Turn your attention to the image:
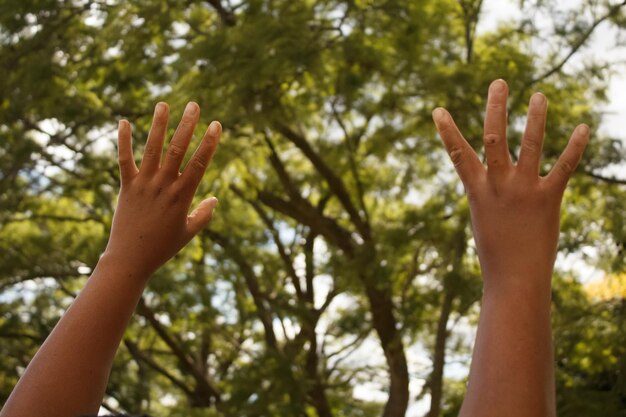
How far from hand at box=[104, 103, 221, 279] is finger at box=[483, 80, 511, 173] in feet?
1.18

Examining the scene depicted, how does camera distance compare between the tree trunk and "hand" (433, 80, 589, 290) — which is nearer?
"hand" (433, 80, 589, 290)

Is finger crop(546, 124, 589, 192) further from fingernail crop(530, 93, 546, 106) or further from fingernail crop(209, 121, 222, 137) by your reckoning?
fingernail crop(209, 121, 222, 137)

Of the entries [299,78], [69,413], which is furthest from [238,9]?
[69,413]

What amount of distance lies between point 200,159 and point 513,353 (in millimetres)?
516

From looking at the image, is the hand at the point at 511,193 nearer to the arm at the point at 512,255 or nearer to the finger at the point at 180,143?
the arm at the point at 512,255

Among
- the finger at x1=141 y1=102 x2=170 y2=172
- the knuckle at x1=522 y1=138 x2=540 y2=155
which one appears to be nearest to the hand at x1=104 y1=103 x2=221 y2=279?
the finger at x1=141 y1=102 x2=170 y2=172

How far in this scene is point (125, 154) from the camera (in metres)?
1.37

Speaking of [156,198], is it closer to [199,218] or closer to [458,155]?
[199,218]

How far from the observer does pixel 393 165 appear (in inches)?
464

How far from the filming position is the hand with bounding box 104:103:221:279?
4.33 ft

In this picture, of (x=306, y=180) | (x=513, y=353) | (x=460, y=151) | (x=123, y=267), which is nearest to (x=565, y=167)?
(x=460, y=151)

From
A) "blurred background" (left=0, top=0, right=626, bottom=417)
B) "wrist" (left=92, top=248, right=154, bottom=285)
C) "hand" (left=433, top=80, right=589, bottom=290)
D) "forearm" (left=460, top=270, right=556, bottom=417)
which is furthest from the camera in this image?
"blurred background" (left=0, top=0, right=626, bottom=417)

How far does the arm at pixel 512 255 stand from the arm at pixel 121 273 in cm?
36

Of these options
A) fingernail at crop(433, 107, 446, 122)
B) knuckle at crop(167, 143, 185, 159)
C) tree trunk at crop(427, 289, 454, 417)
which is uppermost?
tree trunk at crop(427, 289, 454, 417)
